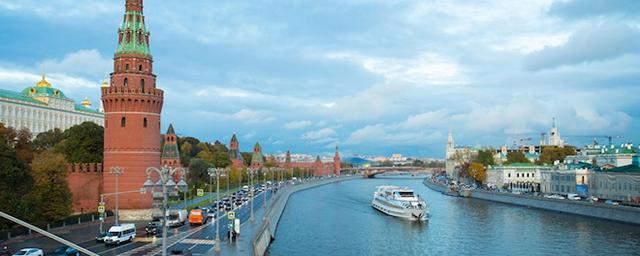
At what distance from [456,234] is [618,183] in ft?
101

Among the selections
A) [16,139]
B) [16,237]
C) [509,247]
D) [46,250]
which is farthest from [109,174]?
[509,247]

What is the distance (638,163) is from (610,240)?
32.7m

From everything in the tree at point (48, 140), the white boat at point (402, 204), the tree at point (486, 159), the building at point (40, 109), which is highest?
the building at point (40, 109)

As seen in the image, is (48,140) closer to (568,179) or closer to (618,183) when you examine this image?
(568,179)

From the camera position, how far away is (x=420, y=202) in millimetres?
81062

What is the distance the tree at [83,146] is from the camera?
237 ft

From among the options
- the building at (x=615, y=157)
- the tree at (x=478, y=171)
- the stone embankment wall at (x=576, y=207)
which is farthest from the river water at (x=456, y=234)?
the tree at (x=478, y=171)

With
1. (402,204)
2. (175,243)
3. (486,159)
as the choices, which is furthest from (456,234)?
(486,159)

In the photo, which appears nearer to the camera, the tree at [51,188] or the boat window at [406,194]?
the tree at [51,188]

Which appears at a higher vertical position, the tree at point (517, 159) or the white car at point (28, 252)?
the tree at point (517, 159)

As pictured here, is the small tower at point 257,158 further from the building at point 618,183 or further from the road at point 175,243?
the road at point 175,243

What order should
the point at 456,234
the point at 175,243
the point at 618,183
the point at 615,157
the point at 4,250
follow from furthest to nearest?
the point at 615,157
the point at 618,183
the point at 456,234
the point at 175,243
the point at 4,250

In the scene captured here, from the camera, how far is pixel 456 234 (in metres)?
63.7

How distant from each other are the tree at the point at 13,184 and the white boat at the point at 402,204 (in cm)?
4437
